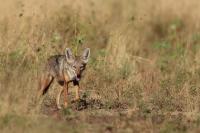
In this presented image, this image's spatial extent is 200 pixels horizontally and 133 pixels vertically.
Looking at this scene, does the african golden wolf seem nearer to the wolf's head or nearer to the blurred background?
the wolf's head

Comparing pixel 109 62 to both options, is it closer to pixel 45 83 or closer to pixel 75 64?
pixel 45 83

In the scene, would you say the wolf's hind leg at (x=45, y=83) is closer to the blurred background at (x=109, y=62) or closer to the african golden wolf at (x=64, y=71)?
the african golden wolf at (x=64, y=71)

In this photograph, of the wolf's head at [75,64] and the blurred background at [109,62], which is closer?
the blurred background at [109,62]

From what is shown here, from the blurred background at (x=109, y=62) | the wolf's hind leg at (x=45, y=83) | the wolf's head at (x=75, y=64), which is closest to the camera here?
the blurred background at (x=109, y=62)

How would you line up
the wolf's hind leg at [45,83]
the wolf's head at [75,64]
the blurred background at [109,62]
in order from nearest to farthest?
the blurred background at [109,62]
the wolf's head at [75,64]
the wolf's hind leg at [45,83]

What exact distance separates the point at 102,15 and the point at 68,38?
2.29 meters

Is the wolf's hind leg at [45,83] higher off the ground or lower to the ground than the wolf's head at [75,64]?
lower

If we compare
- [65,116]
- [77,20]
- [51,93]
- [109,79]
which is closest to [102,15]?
[77,20]

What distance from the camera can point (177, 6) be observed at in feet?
57.1

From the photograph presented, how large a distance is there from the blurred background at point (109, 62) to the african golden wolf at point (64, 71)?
234 millimetres

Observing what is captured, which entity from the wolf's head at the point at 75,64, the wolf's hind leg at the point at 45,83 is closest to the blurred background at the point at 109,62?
the wolf's hind leg at the point at 45,83

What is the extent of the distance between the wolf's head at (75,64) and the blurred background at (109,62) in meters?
0.54

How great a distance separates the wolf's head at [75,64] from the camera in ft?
32.7

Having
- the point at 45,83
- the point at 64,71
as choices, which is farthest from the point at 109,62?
the point at 64,71
